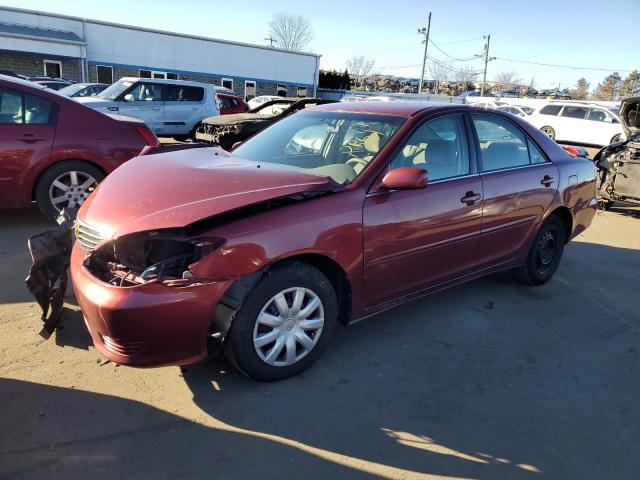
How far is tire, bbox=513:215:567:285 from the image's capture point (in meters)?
4.65

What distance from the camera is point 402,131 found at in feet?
11.4

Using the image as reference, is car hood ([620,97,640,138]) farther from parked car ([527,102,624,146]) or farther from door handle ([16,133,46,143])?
parked car ([527,102,624,146])

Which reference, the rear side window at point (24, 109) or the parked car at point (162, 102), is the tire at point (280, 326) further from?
the parked car at point (162, 102)

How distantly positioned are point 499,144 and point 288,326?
98.1 inches

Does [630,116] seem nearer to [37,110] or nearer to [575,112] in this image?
[37,110]

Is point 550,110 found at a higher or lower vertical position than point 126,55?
lower

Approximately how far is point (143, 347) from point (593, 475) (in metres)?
2.29

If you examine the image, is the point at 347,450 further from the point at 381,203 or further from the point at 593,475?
the point at 381,203

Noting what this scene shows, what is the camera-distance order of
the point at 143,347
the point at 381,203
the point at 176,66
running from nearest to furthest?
the point at 143,347 → the point at 381,203 → the point at 176,66

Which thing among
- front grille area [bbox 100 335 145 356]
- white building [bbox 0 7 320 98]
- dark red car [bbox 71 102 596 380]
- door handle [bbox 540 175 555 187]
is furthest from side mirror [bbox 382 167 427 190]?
white building [bbox 0 7 320 98]

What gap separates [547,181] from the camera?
4.49 metres

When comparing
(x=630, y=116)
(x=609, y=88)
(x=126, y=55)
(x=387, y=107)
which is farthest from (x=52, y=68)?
(x=609, y=88)

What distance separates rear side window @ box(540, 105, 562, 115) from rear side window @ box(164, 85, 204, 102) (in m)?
15.5

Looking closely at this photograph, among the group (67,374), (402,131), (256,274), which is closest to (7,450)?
(67,374)
